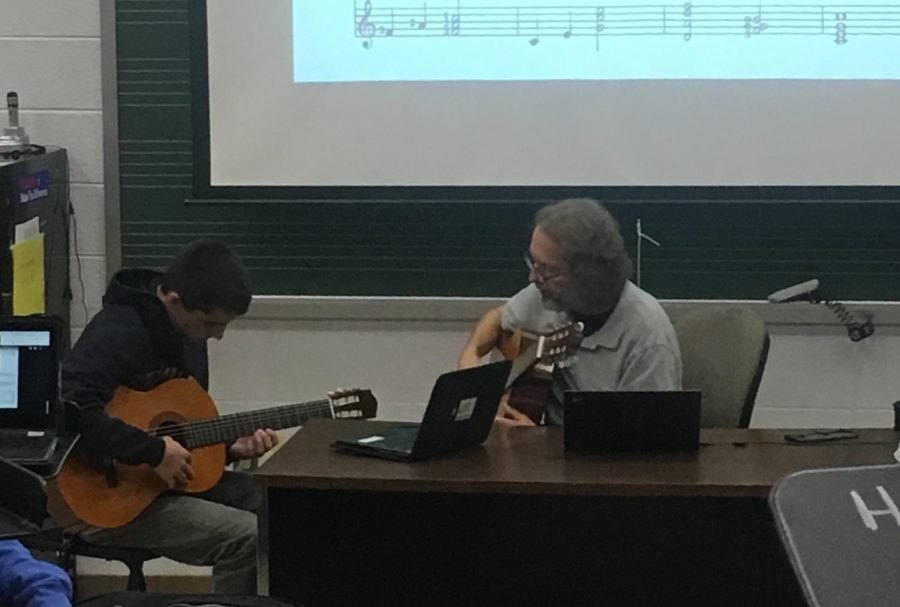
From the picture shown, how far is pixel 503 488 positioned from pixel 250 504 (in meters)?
1.00

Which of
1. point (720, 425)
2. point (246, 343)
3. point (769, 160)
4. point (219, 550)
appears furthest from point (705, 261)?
point (219, 550)

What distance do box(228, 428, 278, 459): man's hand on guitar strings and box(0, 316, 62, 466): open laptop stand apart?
519 mm

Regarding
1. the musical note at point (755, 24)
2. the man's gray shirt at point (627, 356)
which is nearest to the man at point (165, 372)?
the man's gray shirt at point (627, 356)

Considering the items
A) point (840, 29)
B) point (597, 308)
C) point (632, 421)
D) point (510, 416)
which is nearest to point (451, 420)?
point (632, 421)

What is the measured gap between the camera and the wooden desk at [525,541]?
2352 mm

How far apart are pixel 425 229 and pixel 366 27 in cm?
56

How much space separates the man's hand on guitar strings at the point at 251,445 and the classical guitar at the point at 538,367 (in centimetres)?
59

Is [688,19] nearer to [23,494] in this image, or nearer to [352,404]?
[352,404]

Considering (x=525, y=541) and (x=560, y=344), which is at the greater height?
(x=560, y=344)

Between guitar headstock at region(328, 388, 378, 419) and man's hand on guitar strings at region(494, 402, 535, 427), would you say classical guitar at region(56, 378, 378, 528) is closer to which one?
guitar headstock at region(328, 388, 378, 419)

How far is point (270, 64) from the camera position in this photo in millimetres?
3412

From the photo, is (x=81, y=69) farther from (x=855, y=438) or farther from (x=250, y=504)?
(x=855, y=438)

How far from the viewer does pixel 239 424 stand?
2.96 m

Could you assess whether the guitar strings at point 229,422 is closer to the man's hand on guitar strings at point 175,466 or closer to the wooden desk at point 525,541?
the man's hand on guitar strings at point 175,466
